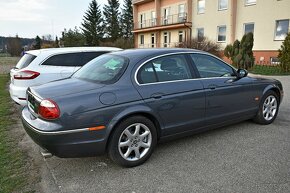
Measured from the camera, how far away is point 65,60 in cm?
641

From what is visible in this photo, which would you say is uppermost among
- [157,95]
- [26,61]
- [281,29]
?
[281,29]

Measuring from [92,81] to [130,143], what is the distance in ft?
3.43

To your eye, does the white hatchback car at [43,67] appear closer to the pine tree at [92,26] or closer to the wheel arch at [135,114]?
the wheel arch at [135,114]

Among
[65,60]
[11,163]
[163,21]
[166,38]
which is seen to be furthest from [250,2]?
[11,163]

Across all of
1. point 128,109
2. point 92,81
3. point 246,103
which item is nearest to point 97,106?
point 128,109

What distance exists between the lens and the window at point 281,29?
19.2 meters

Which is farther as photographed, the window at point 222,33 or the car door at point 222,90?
the window at point 222,33

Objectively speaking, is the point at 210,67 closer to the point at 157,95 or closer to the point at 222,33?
the point at 157,95

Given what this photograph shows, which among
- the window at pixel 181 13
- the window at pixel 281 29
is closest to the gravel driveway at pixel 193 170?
the window at pixel 281 29

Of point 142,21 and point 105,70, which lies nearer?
point 105,70

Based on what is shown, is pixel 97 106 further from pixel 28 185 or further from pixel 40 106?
pixel 28 185

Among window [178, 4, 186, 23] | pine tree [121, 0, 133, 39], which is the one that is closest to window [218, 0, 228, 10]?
window [178, 4, 186, 23]

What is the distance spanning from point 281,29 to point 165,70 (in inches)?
760

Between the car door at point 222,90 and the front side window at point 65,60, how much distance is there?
3.54 metres
